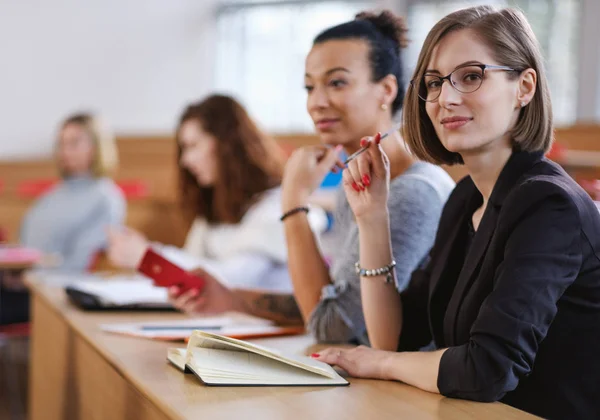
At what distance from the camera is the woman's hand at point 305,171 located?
1961mm

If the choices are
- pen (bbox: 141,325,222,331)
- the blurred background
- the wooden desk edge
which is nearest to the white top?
the wooden desk edge

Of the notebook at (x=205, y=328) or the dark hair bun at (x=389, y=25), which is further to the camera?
the dark hair bun at (x=389, y=25)

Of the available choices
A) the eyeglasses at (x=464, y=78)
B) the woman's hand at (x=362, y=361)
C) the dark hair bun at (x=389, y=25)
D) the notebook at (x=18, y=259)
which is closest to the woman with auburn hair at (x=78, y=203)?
the notebook at (x=18, y=259)

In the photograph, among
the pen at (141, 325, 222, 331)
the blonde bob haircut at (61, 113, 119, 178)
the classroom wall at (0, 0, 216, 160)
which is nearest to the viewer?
the pen at (141, 325, 222, 331)

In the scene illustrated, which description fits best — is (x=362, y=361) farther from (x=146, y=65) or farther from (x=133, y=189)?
A: (x=146, y=65)

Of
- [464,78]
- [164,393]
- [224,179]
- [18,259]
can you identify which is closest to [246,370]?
[164,393]

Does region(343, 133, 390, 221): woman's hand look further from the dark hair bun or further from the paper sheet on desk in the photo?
the paper sheet on desk

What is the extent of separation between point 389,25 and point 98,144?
2962mm

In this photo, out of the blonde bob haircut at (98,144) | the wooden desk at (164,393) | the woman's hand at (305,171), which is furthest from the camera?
the blonde bob haircut at (98,144)

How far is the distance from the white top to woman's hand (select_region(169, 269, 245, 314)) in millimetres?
558

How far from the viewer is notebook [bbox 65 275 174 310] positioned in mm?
2137

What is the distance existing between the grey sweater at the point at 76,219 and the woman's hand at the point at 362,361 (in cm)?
318

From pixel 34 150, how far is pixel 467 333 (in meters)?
6.56

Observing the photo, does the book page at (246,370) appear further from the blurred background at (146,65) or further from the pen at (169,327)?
the blurred background at (146,65)
